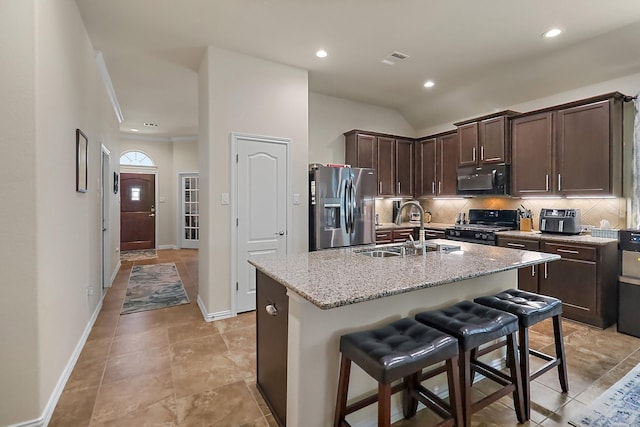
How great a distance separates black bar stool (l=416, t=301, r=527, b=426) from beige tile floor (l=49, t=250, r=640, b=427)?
9.4 inches

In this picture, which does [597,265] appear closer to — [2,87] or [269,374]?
[269,374]

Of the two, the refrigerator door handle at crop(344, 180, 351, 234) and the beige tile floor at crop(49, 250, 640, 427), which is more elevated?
the refrigerator door handle at crop(344, 180, 351, 234)

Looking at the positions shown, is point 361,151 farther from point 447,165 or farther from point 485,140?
point 485,140

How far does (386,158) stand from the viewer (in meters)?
5.44

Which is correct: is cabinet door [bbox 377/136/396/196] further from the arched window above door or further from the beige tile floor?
the arched window above door

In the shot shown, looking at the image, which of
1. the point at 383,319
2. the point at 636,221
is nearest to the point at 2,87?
the point at 383,319

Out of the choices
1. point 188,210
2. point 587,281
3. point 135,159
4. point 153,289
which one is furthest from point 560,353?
point 135,159

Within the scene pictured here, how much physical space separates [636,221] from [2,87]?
5478 mm

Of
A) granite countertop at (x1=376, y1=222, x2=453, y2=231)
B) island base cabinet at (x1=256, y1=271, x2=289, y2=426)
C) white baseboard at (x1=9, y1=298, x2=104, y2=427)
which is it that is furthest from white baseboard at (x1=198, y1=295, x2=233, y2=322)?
granite countertop at (x1=376, y1=222, x2=453, y2=231)

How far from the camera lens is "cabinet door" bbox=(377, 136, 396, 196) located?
17.6 ft

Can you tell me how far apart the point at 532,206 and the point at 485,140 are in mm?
1132

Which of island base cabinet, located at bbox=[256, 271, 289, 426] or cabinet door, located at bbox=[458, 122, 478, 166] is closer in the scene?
island base cabinet, located at bbox=[256, 271, 289, 426]

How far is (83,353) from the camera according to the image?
277 cm

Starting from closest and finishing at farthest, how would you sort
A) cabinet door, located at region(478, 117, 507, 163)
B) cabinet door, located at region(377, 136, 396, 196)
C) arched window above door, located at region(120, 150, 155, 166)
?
cabinet door, located at region(478, 117, 507, 163)
cabinet door, located at region(377, 136, 396, 196)
arched window above door, located at region(120, 150, 155, 166)
